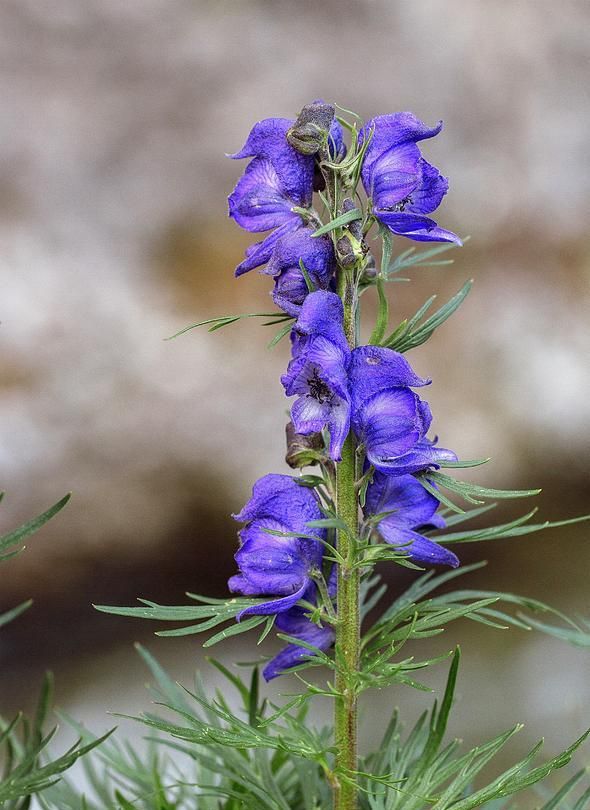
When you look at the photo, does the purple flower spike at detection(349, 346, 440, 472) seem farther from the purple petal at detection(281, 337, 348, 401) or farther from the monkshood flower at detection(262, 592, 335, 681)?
the monkshood flower at detection(262, 592, 335, 681)

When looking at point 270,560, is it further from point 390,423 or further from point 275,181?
point 275,181

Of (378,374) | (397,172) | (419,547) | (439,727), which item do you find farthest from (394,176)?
(439,727)

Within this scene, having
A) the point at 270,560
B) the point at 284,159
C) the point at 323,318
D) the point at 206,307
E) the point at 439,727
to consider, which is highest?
the point at 206,307

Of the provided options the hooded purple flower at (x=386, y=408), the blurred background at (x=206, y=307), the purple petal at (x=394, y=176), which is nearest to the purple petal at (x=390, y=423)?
the hooded purple flower at (x=386, y=408)

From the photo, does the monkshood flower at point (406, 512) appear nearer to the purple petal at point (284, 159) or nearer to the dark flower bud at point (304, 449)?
the dark flower bud at point (304, 449)

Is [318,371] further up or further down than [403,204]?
further down

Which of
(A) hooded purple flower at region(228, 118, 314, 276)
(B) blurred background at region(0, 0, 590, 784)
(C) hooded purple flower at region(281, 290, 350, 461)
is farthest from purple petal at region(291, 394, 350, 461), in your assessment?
(B) blurred background at region(0, 0, 590, 784)
